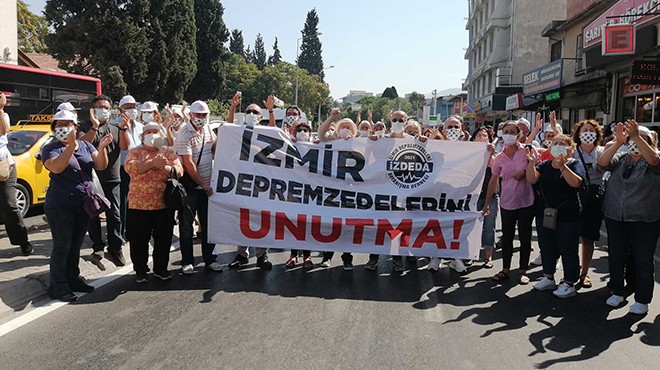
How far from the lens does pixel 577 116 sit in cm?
2375

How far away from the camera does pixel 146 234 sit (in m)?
5.96

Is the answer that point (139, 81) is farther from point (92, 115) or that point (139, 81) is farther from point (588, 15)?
point (92, 115)

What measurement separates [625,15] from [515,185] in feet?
35.9

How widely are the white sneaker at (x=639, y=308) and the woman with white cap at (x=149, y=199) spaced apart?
4.78 m

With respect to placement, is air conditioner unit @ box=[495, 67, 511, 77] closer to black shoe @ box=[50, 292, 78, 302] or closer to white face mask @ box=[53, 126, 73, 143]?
white face mask @ box=[53, 126, 73, 143]

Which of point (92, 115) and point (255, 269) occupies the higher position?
point (92, 115)

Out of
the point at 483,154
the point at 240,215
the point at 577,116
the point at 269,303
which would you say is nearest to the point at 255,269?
the point at 240,215

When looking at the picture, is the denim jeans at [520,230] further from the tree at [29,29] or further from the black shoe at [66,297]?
the tree at [29,29]

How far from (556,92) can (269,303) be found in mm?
20387

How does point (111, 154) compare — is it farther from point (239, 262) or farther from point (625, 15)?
point (625, 15)

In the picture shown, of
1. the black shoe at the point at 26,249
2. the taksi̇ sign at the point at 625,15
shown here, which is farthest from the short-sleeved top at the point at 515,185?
the taksi̇ sign at the point at 625,15

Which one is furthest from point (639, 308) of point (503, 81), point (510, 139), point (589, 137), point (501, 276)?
point (503, 81)

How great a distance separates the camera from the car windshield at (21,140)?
9297 mm

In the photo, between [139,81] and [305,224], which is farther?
[139,81]
